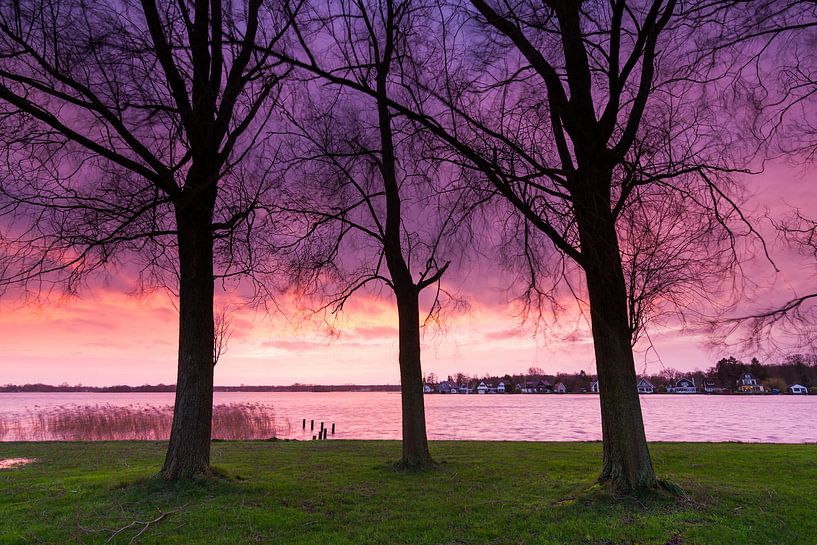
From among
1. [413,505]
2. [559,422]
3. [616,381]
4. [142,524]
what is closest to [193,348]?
[142,524]

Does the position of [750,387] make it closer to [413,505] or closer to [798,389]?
[798,389]

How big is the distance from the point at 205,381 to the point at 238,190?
3.88 meters

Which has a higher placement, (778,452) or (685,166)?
(685,166)

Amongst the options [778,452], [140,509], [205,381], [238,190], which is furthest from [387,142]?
[778,452]

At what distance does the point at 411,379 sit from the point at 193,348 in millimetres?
5291

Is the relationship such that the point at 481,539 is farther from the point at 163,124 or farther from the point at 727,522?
the point at 163,124

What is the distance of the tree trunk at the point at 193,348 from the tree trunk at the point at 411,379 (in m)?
4.63

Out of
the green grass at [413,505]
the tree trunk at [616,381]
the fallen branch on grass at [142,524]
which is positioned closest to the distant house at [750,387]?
the green grass at [413,505]

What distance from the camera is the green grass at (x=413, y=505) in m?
6.70

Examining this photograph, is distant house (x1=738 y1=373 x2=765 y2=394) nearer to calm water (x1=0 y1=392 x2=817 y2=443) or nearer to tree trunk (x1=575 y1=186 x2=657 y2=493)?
calm water (x1=0 y1=392 x2=817 y2=443)

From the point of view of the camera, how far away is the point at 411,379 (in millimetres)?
12969

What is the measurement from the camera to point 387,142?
45.1 ft

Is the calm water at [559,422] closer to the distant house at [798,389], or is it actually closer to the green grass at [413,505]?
the green grass at [413,505]

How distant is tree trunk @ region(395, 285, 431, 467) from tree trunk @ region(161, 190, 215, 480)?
15.2ft
